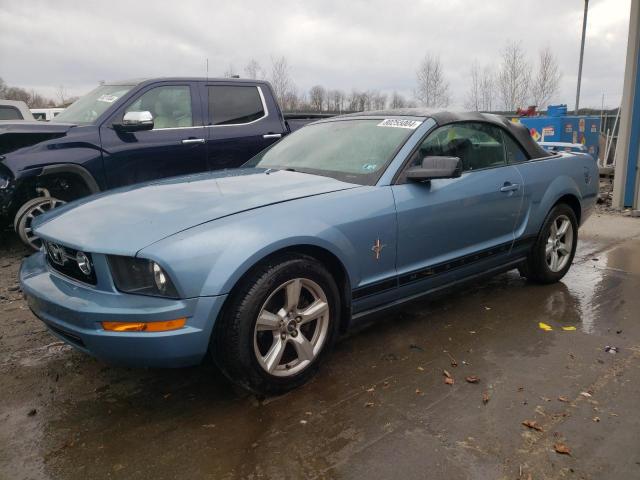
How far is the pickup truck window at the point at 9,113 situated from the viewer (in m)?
8.83

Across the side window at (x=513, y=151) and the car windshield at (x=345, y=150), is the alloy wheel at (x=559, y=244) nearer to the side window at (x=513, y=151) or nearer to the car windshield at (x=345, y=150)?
the side window at (x=513, y=151)

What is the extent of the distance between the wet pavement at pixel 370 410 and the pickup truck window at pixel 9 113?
20.5 feet

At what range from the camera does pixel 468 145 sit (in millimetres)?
3945

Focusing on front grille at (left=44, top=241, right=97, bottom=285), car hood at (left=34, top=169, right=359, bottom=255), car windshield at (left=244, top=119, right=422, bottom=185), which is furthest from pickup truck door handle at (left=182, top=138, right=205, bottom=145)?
front grille at (left=44, top=241, right=97, bottom=285)

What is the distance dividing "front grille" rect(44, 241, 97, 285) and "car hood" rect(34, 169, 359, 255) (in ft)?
0.23

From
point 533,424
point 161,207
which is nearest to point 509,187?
point 533,424

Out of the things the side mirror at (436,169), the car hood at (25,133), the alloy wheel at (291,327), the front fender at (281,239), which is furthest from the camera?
the car hood at (25,133)

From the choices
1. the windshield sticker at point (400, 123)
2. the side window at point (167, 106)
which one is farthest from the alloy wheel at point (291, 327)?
the side window at point (167, 106)

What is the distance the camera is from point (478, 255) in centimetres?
386

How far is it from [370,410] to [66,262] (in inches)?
68.9

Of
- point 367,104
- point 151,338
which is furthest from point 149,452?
point 367,104

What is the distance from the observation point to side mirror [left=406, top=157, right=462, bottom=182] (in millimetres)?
3250

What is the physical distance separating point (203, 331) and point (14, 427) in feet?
3.64

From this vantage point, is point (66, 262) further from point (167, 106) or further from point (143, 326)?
point (167, 106)
